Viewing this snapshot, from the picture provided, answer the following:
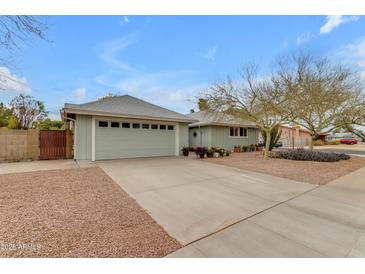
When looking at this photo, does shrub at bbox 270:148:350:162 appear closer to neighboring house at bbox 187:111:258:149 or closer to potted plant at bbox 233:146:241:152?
neighboring house at bbox 187:111:258:149

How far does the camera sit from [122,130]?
10625 mm

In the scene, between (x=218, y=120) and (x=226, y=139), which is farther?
(x=226, y=139)

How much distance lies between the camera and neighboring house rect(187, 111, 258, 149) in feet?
49.1

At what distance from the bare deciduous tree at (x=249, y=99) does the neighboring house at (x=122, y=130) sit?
9.35 feet

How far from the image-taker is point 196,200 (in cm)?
407

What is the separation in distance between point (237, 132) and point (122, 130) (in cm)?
1082

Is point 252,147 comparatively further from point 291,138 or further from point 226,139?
point 291,138

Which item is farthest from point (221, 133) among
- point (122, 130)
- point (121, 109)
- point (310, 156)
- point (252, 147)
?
point (121, 109)

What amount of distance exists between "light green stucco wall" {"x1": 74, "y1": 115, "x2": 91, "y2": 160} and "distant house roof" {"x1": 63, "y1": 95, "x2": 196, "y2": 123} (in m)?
0.54

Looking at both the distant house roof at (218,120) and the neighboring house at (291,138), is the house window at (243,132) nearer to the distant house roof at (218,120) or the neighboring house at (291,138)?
the distant house roof at (218,120)

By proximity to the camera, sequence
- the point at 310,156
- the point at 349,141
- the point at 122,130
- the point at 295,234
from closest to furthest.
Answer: the point at 295,234 → the point at 122,130 → the point at 310,156 → the point at 349,141

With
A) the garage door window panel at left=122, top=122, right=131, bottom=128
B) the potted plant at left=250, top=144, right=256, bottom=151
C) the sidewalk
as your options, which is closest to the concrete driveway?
the sidewalk
